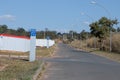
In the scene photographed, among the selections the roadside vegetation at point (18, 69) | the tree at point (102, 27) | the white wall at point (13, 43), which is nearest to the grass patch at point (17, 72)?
the roadside vegetation at point (18, 69)

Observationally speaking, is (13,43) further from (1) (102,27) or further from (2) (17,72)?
(2) (17,72)

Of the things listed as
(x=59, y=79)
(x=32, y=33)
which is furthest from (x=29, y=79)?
(x=32, y=33)

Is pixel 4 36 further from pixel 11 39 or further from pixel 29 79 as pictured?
pixel 29 79

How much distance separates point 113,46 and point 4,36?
2240 cm

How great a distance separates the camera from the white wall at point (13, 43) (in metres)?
55.8

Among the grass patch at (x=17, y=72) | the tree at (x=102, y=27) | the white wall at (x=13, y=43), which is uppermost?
the tree at (x=102, y=27)

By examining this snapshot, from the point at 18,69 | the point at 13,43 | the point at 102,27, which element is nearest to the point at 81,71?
the point at 18,69

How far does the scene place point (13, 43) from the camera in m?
57.5

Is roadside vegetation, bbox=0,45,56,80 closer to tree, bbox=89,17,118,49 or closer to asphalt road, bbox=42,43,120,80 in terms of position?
asphalt road, bbox=42,43,120,80

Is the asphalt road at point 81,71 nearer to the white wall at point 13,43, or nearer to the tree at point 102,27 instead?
the white wall at point 13,43

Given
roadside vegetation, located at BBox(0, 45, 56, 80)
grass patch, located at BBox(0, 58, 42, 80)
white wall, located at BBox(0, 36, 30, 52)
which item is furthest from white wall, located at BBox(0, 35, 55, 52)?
grass patch, located at BBox(0, 58, 42, 80)

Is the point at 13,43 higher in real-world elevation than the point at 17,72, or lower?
higher

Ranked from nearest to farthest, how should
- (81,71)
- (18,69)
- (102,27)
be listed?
(18,69)
(81,71)
(102,27)

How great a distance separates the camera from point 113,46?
69750mm
